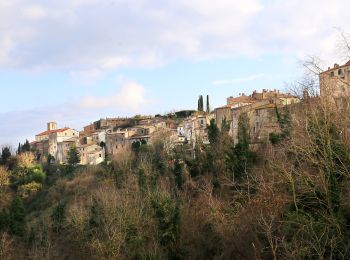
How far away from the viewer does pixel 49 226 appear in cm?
4272

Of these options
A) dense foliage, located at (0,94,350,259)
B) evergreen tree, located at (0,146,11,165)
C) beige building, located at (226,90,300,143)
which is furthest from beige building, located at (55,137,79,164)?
beige building, located at (226,90,300,143)

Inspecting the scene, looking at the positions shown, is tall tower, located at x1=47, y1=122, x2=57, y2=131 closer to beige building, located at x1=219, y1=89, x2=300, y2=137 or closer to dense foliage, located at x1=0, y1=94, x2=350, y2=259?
dense foliage, located at x1=0, y1=94, x2=350, y2=259

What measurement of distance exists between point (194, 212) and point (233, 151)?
6369 millimetres

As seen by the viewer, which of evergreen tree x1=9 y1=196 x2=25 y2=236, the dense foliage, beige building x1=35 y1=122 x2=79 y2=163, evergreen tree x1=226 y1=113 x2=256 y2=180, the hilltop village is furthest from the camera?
beige building x1=35 y1=122 x2=79 y2=163

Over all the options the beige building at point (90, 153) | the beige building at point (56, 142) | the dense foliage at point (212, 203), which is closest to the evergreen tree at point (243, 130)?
the dense foliage at point (212, 203)

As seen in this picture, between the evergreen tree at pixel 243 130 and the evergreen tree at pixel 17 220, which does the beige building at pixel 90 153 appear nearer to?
the evergreen tree at pixel 17 220

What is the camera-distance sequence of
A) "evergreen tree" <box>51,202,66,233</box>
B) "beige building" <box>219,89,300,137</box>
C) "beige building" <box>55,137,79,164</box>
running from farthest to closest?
"beige building" <box>55,137,79,164</box>, "beige building" <box>219,89,300,137</box>, "evergreen tree" <box>51,202,66,233</box>

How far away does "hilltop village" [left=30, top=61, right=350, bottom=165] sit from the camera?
195ft

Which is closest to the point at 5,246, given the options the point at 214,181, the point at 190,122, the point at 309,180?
the point at 214,181

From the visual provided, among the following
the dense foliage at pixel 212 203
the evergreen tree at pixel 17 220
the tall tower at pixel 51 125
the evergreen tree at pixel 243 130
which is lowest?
the evergreen tree at pixel 17 220

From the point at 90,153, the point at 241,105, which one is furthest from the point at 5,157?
the point at 241,105

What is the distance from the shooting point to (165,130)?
242ft

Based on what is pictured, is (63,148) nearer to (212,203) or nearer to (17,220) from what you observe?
(17,220)

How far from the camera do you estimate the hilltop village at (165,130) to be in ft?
195
